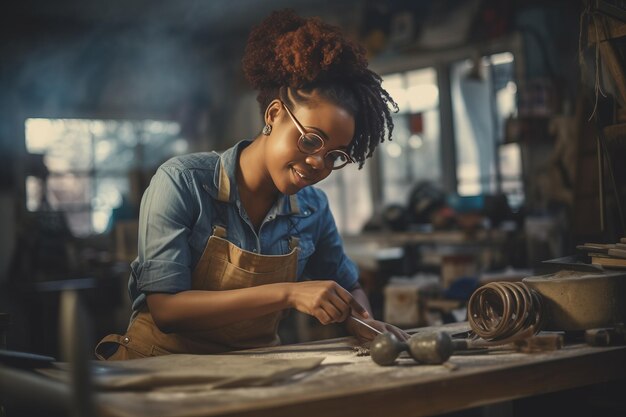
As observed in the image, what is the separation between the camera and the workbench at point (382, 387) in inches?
61.0

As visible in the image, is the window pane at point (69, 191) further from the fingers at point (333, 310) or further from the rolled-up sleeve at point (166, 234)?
the fingers at point (333, 310)

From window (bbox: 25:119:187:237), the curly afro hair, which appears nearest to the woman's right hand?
the curly afro hair

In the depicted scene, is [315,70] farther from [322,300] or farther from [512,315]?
[512,315]

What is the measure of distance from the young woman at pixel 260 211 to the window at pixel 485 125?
14.8 ft

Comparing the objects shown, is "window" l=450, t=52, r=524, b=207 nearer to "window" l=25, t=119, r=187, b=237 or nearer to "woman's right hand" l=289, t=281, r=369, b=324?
"window" l=25, t=119, r=187, b=237

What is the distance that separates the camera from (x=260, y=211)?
8.84 feet

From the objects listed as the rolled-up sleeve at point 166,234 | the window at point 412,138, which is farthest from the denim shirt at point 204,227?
the window at point 412,138

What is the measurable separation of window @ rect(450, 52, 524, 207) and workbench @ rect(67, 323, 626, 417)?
16.5 ft

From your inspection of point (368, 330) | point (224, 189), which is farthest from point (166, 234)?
point (368, 330)

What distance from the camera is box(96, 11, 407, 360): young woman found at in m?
2.31

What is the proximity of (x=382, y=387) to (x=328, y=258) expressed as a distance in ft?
4.27

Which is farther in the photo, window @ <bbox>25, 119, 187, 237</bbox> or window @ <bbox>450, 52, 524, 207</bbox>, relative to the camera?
window @ <bbox>25, 119, 187, 237</bbox>

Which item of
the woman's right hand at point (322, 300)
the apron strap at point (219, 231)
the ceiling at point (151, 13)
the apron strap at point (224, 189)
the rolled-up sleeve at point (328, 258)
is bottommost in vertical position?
the woman's right hand at point (322, 300)

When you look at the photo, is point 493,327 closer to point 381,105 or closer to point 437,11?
point 381,105
